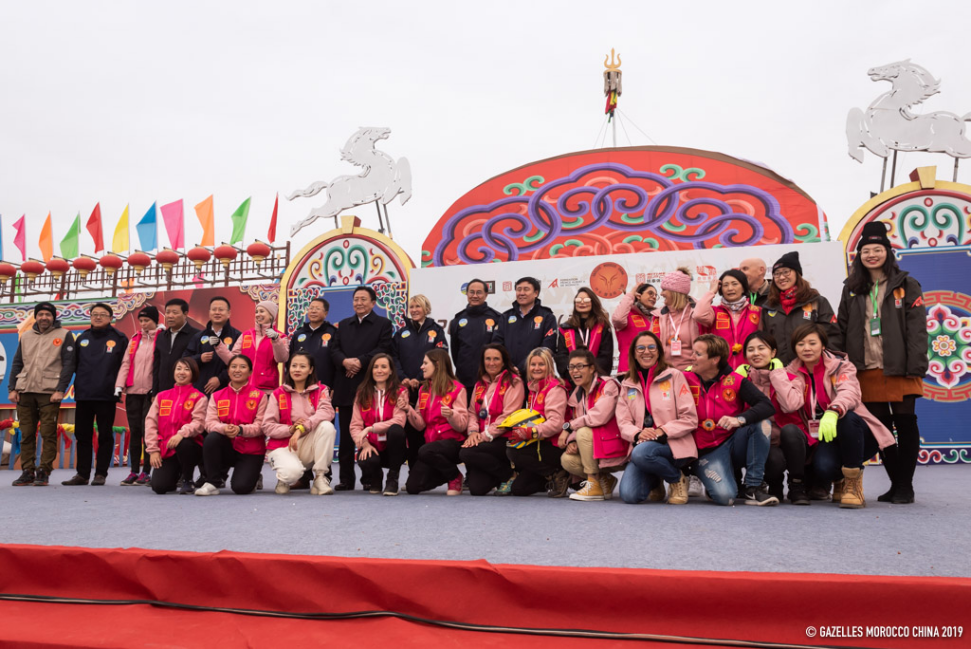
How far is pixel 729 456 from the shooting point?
3.40m

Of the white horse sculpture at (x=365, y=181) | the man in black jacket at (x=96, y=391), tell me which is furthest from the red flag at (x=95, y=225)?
the man in black jacket at (x=96, y=391)

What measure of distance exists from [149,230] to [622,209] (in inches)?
353

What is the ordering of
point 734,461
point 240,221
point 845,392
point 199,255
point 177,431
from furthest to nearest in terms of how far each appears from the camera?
1. point 240,221
2. point 199,255
3. point 177,431
4. point 734,461
5. point 845,392

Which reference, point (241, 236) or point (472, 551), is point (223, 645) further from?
point (241, 236)

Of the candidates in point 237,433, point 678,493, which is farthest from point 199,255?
point 678,493

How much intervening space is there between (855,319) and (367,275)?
16.6 ft

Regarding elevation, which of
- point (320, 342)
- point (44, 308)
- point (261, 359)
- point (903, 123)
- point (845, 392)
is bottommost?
point (845, 392)

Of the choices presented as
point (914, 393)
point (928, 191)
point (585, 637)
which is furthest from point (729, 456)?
point (928, 191)

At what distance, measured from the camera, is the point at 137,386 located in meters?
4.77

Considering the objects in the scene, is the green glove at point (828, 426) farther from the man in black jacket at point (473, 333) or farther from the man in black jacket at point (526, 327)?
the man in black jacket at point (473, 333)

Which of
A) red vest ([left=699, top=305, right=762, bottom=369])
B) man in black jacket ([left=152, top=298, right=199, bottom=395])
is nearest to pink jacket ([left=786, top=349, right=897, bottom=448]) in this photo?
red vest ([left=699, top=305, right=762, bottom=369])

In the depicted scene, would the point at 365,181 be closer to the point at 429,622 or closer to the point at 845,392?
Result: the point at 845,392

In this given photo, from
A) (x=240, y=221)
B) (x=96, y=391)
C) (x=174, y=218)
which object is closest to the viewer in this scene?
(x=96, y=391)

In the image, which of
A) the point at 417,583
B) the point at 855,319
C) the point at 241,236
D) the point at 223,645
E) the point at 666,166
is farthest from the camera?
the point at 241,236
